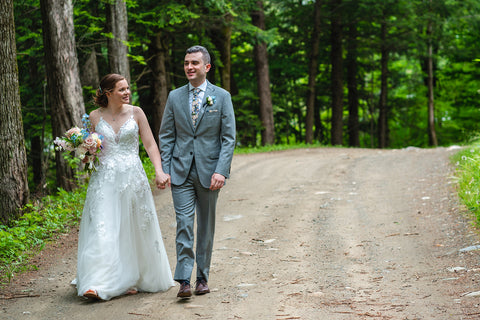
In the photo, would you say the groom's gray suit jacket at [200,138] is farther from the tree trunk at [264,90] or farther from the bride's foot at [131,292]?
the tree trunk at [264,90]

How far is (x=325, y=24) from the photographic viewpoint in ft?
85.8

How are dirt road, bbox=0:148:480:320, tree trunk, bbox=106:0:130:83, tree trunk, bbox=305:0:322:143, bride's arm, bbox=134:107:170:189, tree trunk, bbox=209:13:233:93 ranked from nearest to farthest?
dirt road, bbox=0:148:480:320 < bride's arm, bbox=134:107:170:189 < tree trunk, bbox=106:0:130:83 < tree trunk, bbox=209:13:233:93 < tree trunk, bbox=305:0:322:143

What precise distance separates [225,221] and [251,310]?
424 centimetres

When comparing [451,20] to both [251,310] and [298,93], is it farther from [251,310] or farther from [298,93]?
[251,310]

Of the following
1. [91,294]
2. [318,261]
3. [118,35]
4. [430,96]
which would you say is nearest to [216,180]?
[91,294]

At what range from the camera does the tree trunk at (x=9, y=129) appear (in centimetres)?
830

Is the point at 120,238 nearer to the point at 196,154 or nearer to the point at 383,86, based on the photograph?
the point at 196,154

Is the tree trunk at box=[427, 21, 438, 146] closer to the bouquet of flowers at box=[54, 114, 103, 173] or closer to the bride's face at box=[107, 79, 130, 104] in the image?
the bride's face at box=[107, 79, 130, 104]

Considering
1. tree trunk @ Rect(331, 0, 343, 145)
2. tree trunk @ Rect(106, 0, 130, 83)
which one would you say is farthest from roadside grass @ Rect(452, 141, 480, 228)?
tree trunk @ Rect(331, 0, 343, 145)

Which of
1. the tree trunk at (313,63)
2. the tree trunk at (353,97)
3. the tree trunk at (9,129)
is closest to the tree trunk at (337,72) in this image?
the tree trunk at (313,63)

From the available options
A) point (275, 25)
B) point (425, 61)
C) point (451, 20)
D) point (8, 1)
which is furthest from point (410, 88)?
point (8, 1)

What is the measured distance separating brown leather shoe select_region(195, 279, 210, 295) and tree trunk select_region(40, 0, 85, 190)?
20.6ft

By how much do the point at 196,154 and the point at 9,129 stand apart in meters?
4.79

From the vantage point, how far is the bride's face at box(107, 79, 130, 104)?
17.6ft
